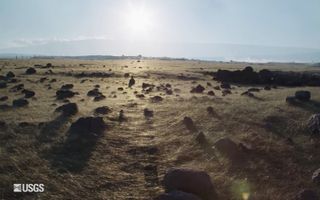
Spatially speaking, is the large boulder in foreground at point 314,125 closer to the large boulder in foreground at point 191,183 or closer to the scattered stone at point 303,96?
the scattered stone at point 303,96

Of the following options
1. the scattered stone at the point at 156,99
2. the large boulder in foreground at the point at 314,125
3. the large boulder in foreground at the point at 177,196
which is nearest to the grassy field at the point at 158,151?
the large boulder in foreground at the point at 314,125

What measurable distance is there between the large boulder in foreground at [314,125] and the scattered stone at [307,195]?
690 cm

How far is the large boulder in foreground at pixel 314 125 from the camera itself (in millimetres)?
21975

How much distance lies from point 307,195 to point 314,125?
7.90 metres

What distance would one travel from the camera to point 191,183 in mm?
16219

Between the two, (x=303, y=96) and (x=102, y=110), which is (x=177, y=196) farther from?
(x=303, y=96)

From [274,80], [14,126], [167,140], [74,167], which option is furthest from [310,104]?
[274,80]

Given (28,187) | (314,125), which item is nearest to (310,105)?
(314,125)

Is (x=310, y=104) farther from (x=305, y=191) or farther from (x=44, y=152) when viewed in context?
(x=44, y=152)

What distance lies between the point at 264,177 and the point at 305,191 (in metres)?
2.22

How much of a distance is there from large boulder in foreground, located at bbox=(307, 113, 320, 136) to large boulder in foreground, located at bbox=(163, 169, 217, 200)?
8808 mm

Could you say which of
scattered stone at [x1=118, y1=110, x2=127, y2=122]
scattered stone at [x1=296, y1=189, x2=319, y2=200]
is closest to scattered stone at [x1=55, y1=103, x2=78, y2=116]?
scattered stone at [x1=118, y1=110, x2=127, y2=122]

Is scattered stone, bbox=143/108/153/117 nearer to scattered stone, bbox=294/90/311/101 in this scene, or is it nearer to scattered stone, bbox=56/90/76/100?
scattered stone, bbox=56/90/76/100

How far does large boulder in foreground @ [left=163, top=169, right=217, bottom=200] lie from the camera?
1608 cm
